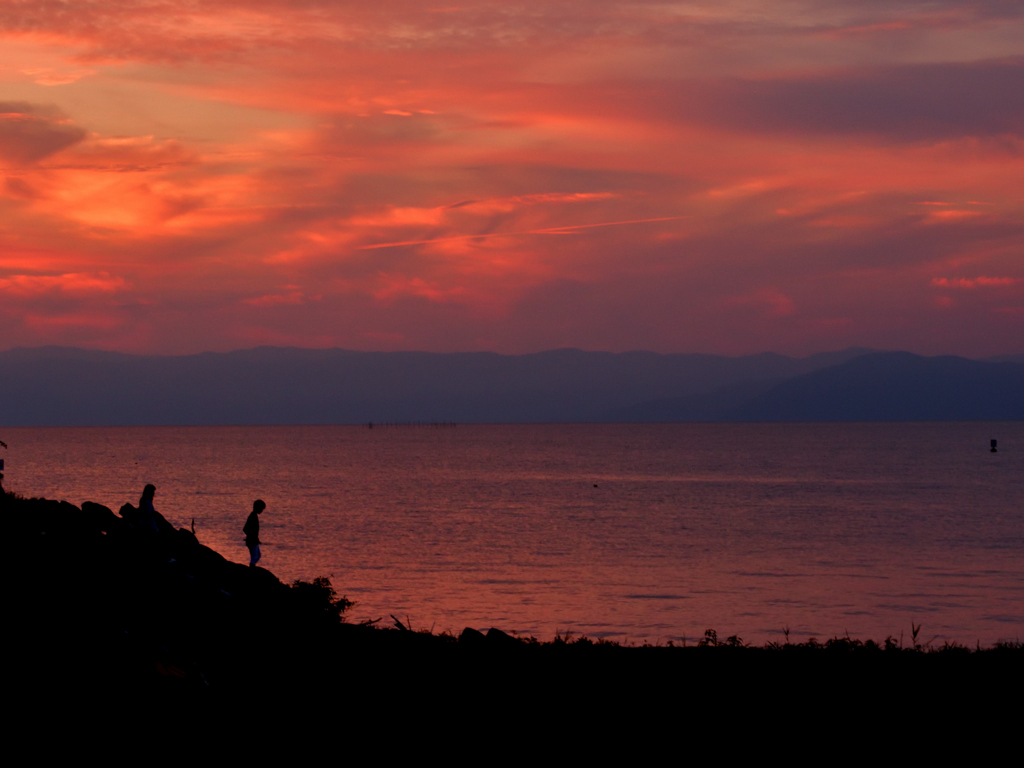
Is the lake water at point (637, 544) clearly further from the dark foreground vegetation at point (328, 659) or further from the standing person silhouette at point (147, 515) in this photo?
the dark foreground vegetation at point (328, 659)

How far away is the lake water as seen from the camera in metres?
35.5

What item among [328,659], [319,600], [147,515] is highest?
→ [147,515]

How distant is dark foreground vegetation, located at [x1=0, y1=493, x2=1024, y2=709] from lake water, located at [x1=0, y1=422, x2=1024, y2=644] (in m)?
11.2

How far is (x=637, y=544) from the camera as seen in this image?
59562 mm

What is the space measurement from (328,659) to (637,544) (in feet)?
146

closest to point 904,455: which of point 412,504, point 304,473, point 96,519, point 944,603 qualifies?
point 304,473

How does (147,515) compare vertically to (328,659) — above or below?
above

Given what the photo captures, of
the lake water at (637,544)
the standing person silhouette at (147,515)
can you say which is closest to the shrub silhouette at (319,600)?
the standing person silhouette at (147,515)

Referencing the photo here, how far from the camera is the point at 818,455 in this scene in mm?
198750

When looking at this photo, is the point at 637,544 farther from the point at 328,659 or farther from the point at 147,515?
the point at 328,659

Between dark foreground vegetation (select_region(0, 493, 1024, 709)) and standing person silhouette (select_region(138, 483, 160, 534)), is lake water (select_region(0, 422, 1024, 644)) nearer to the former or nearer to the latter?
standing person silhouette (select_region(138, 483, 160, 534))

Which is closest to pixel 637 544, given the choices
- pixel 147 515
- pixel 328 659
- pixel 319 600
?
pixel 319 600

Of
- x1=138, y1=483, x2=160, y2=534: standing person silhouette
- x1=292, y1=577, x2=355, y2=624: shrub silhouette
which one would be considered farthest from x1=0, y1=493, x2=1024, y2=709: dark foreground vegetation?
x1=138, y1=483, x2=160, y2=534: standing person silhouette

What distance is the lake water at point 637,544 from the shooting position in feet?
116
